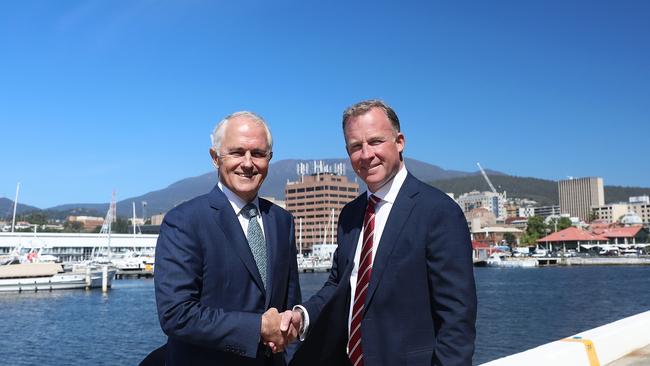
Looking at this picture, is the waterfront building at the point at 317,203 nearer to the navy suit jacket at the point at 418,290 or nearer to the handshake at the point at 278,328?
the navy suit jacket at the point at 418,290

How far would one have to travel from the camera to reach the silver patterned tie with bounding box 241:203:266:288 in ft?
10.2

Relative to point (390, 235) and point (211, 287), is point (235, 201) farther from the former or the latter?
point (390, 235)

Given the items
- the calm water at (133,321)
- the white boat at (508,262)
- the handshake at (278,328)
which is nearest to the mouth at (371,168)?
the handshake at (278,328)

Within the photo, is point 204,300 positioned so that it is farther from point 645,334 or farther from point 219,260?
point 645,334

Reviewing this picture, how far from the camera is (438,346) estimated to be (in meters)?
3.01

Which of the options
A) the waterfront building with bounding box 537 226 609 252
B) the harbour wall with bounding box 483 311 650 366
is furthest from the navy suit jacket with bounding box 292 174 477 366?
the waterfront building with bounding box 537 226 609 252

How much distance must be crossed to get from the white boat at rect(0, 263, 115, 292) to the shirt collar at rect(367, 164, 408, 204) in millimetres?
57601

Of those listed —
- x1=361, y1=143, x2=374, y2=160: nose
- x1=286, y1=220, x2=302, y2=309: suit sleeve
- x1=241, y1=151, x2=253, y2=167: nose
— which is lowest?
x1=286, y1=220, x2=302, y2=309: suit sleeve

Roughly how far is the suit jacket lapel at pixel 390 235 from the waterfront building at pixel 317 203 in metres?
145

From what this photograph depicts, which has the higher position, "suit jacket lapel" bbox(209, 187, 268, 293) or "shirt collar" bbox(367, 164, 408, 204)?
"shirt collar" bbox(367, 164, 408, 204)

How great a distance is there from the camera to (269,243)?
125 inches

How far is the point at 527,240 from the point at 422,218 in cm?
15224

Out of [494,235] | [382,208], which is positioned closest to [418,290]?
[382,208]

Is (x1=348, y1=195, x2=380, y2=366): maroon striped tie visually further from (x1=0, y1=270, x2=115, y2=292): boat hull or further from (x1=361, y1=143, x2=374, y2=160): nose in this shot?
(x1=0, y1=270, x2=115, y2=292): boat hull
